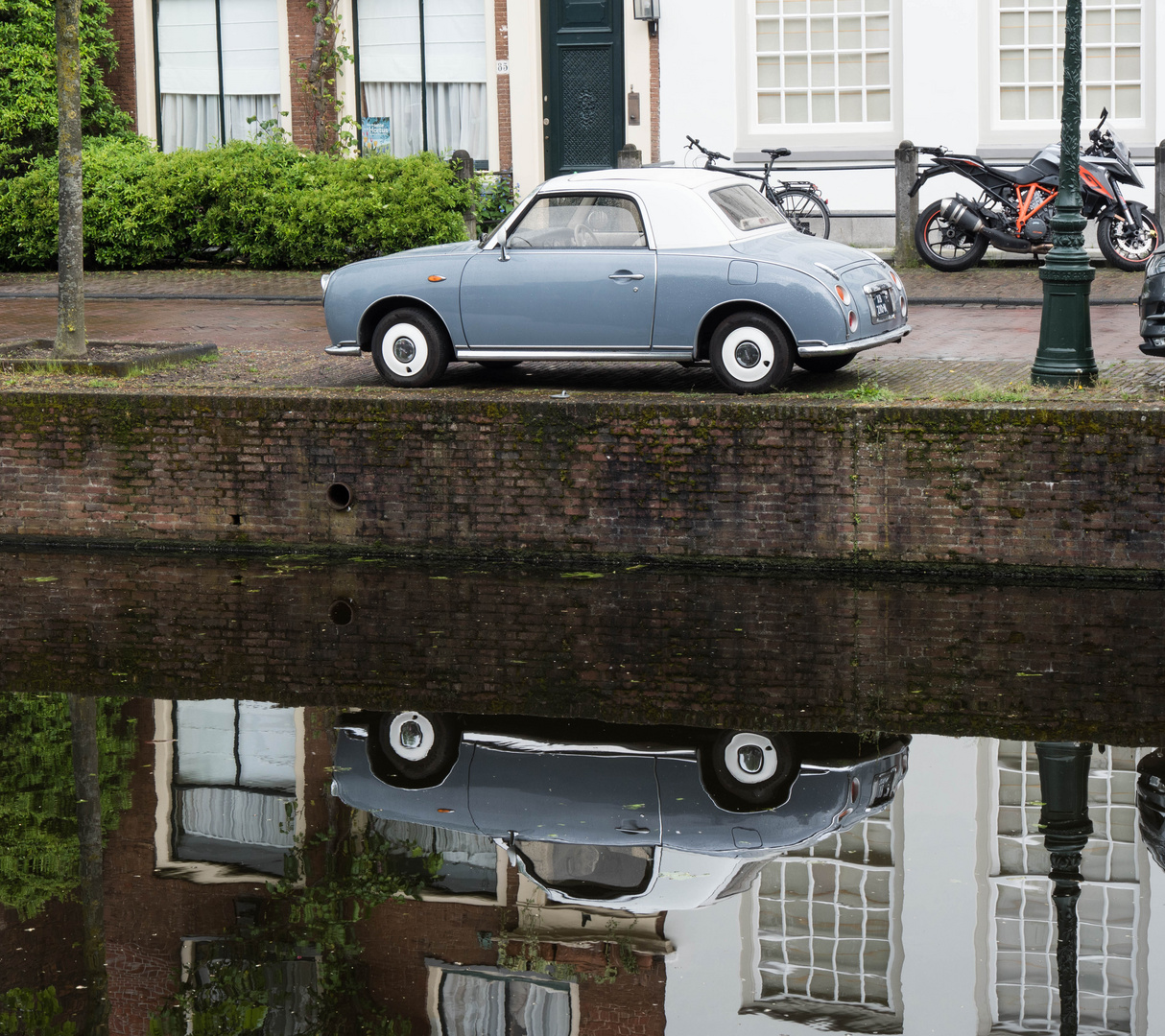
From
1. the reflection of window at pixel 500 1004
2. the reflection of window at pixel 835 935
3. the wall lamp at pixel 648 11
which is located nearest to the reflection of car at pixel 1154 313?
the reflection of window at pixel 835 935

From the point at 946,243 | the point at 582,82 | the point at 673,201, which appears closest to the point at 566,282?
the point at 673,201

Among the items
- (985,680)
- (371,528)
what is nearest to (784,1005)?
(985,680)

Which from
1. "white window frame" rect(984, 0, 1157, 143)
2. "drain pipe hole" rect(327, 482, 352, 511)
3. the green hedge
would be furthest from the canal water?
"white window frame" rect(984, 0, 1157, 143)

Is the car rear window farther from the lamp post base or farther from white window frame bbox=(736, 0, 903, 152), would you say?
white window frame bbox=(736, 0, 903, 152)

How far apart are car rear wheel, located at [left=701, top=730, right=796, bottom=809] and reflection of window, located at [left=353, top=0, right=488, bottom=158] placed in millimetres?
16097

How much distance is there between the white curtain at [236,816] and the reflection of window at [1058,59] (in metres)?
15.6

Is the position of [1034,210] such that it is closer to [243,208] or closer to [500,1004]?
[243,208]

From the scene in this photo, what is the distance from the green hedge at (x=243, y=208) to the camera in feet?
61.9

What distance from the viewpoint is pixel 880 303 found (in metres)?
11.0

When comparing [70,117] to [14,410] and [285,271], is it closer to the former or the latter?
[14,410]

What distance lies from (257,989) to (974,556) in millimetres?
6042

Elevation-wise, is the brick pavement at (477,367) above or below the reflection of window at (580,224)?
below

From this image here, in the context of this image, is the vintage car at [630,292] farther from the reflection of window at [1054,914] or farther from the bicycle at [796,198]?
the bicycle at [796,198]

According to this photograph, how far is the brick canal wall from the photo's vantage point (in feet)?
32.2
